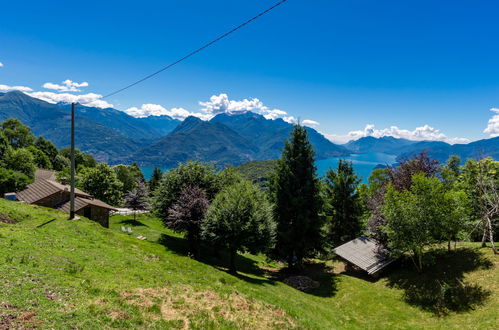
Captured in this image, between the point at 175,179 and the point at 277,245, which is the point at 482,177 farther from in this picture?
the point at 175,179

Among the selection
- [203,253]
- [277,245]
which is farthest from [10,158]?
[277,245]

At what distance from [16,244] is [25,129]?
313ft

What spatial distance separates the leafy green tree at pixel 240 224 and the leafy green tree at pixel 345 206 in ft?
61.9

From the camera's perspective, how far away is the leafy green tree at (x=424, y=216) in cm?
2241

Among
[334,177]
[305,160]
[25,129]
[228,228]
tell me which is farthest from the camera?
[25,129]

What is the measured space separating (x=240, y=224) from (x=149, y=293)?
472 inches

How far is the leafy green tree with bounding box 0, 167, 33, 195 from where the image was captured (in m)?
36.0

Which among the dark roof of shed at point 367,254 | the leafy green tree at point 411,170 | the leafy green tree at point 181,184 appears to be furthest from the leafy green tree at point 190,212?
the leafy green tree at point 411,170

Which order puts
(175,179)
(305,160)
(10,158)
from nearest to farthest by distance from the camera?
(305,160) → (175,179) → (10,158)

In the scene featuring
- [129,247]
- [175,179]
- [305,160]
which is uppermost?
[305,160]

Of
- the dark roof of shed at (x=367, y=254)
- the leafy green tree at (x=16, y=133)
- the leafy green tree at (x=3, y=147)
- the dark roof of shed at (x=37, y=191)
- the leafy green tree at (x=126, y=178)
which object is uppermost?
the leafy green tree at (x=16, y=133)

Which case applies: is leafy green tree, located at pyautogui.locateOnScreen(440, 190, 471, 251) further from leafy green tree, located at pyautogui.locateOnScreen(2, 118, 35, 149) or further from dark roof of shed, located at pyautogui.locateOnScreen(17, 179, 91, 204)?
leafy green tree, located at pyautogui.locateOnScreen(2, 118, 35, 149)

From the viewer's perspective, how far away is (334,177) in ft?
136

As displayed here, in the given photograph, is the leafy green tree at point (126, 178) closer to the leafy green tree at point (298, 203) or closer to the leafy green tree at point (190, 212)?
the leafy green tree at point (190, 212)
